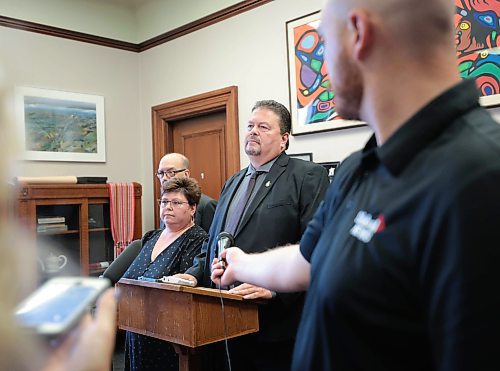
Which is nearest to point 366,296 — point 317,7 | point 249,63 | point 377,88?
point 377,88

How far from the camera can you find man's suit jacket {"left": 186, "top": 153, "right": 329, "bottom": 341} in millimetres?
1924

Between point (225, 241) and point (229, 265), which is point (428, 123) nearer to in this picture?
point (229, 265)

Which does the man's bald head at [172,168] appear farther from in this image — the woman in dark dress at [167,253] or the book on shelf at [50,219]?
the book on shelf at [50,219]

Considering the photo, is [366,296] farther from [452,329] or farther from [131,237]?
[131,237]

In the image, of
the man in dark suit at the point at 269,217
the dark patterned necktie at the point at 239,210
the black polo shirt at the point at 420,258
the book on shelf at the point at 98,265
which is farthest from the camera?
the book on shelf at the point at 98,265

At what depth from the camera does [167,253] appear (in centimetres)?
233

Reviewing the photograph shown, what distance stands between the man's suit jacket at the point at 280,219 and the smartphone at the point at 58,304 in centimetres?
138

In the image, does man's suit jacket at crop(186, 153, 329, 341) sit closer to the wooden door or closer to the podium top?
the podium top

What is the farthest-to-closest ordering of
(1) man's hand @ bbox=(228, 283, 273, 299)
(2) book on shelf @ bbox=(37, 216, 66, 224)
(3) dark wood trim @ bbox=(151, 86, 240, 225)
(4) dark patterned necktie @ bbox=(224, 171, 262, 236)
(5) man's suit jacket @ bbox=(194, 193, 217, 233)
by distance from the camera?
(3) dark wood trim @ bbox=(151, 86, 240, 225) < (2) book on shelf @ bbox=(37, 216, 66, 224) < (5) man's suit jacket @ bbox=(194, 193, 217, 233) < (4) dark patterned necktie @ bbox=(224, 171, 262, 236) < (1) man's hand @ bbox=(228, 283, 273, 299)

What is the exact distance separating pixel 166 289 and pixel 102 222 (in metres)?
2.66

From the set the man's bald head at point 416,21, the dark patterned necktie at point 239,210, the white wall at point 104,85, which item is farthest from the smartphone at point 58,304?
the white wall at point 104,85

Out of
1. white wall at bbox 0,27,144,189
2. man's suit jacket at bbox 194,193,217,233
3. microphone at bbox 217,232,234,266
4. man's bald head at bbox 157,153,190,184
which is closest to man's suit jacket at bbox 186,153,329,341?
microphone at bbox 217,232,234,266

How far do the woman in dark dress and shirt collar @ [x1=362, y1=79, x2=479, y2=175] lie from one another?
5.31 feet

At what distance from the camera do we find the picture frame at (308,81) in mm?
3219
